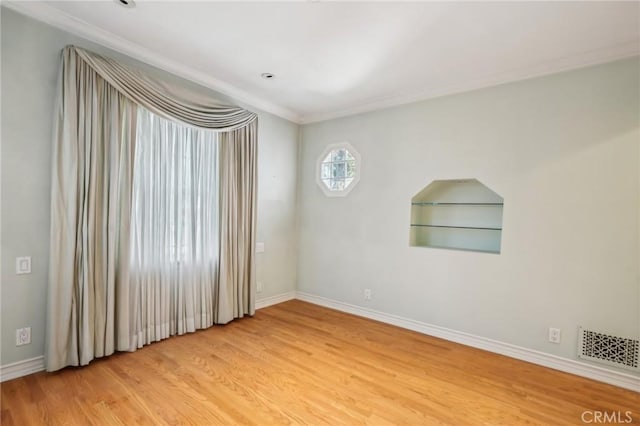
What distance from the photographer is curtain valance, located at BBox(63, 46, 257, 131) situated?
2465mm

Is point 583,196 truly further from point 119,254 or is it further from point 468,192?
point 119,254

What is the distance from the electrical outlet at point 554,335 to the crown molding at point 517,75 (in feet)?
7.67

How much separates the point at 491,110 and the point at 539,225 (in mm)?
1229

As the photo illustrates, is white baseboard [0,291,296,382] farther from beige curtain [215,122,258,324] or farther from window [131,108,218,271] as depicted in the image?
beige curtain [215,122,258,324]

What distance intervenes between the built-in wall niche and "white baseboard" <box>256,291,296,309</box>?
2031mm

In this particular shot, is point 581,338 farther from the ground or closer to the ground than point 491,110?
closer to the ground

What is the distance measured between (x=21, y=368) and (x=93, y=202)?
4.34ft

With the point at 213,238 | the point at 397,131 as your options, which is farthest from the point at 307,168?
the point at 213,238

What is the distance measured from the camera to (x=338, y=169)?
Result: 4.31 meters

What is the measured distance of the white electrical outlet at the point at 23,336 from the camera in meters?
2.27

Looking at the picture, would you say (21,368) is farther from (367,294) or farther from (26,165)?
(367,294)

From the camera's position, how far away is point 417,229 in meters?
3.82

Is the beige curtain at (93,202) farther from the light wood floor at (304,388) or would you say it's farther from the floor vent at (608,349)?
the floor vent at (608,349)

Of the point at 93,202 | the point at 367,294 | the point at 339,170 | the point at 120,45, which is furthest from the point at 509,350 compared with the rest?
the point at 120,45
